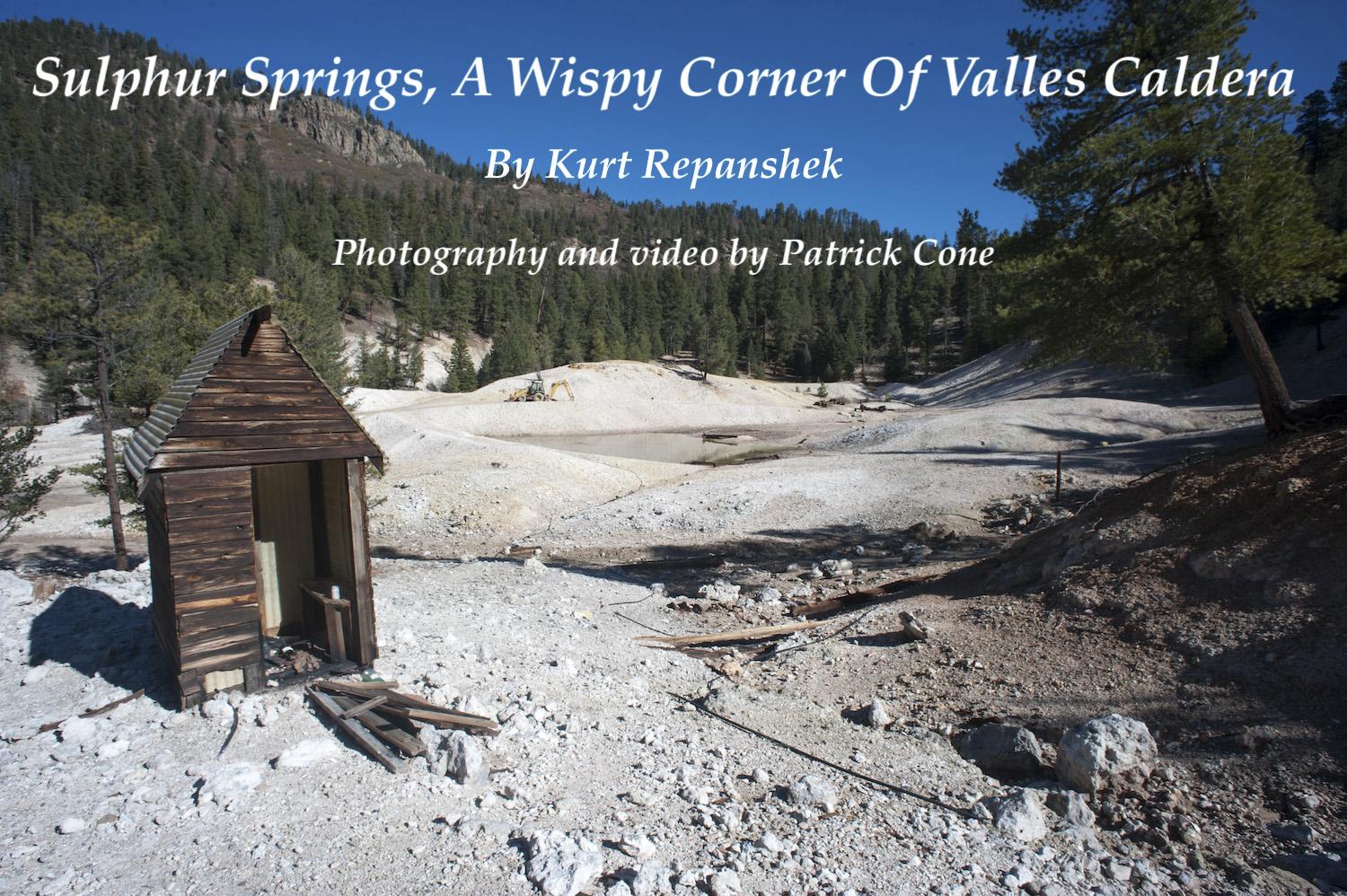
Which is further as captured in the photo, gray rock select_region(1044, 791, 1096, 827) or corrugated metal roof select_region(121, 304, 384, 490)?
corrugated metal roof select_region(121, 304, 384, 490)

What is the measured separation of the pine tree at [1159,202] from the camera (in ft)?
31.8

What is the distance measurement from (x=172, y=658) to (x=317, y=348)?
1881cm

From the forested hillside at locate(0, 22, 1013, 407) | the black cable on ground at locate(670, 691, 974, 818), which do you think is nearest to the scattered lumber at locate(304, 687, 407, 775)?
the black cable on ground at locate(670, 691, 974, 818)

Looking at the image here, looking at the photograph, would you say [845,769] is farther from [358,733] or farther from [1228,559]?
[1228,559]

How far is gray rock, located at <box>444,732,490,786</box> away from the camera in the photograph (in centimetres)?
559

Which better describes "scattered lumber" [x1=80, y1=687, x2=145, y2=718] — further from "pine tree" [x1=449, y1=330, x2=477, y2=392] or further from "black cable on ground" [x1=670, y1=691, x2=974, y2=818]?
"pine tree" [x1=449, y1=330, x2=477, y2=392]

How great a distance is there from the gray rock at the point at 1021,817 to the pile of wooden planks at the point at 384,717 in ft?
13.9

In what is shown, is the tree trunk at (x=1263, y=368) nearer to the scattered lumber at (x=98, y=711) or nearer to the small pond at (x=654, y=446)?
the scattered lumber at (x=98, y=711)

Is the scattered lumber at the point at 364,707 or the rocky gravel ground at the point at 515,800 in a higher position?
the scattered lumber at the point at 364,707

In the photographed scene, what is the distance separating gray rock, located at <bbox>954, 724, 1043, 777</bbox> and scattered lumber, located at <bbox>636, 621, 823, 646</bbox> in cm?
370

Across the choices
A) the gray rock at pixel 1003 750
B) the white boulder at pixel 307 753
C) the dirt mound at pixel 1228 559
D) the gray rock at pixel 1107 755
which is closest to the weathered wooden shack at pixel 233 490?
the white boulder at pixel 307 753

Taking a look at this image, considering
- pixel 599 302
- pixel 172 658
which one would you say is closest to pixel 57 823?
pixel 172 658

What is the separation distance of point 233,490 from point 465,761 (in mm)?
3822

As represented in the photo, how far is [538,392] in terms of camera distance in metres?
61.2
